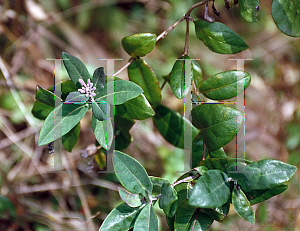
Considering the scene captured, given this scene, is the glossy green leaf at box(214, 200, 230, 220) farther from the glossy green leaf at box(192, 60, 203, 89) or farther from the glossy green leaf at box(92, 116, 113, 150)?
the glossy green leaf at box(192, 60, 203, 89)

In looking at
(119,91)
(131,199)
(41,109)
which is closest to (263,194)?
(131,199)

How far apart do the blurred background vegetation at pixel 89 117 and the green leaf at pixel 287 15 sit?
1.21 m

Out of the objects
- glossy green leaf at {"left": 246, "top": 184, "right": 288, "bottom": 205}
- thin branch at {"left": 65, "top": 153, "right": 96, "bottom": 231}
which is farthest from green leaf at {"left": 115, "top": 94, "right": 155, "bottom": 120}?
thin branch at {"left": 65, "top": 153, "right": 96, "bottom": 231}

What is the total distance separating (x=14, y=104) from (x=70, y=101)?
4.19 feet

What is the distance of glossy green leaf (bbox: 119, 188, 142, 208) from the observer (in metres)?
0.60

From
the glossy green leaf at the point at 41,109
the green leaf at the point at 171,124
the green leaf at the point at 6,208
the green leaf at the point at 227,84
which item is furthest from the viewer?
the green leaf at the point at 6,208

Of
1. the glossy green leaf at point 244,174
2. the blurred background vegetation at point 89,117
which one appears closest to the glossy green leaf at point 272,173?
the glossy green leaf at point 244,174

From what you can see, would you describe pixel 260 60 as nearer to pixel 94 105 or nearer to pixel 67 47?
pixel 67 47

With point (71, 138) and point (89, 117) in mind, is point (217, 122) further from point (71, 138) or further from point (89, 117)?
point (89, 117)

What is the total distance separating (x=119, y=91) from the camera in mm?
645

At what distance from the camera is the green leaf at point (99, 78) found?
65 centimetres

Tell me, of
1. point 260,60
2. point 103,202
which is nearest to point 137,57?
point 103,202

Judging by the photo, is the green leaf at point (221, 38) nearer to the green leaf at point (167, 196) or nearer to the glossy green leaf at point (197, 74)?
the glossy green leaf at point (197, 74)

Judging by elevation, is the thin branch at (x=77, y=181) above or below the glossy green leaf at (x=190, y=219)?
below
